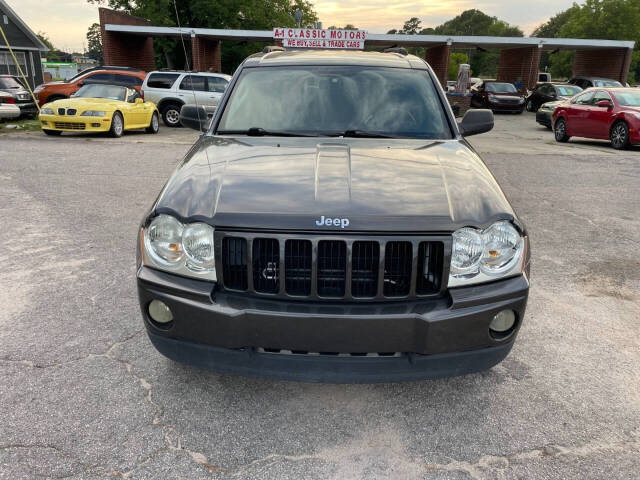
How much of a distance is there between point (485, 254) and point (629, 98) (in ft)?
47.1

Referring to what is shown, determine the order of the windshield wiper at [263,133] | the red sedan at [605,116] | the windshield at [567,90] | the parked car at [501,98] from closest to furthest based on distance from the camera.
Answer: the windshield wiper at [263,133] < the red sedan at [605,116] < the windshield at [567,90] < the parked car at [501,98]

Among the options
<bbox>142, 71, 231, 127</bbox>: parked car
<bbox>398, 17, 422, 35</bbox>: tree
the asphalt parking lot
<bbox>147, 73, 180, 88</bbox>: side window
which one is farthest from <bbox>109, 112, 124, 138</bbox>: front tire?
<bbox>398, 17, 422, 35</bbox>: tree

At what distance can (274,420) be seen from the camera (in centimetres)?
262

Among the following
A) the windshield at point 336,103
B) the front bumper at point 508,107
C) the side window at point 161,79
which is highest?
the windshield at point 336,103

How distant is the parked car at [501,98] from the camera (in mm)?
27438

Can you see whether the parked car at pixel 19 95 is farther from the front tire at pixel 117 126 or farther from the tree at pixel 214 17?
the tree at pixel 214 17

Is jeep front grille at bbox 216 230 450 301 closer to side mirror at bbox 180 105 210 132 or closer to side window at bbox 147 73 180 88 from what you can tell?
side mirror at bbox 180 105 210 132

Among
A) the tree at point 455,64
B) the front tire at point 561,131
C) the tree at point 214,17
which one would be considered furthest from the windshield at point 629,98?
the tree at point 455,64

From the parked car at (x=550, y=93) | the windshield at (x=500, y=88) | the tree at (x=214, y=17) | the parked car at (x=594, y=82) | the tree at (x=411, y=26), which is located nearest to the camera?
the parked car at (x=550, y=93)

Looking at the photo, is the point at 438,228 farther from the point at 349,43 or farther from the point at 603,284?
the point at 349,43

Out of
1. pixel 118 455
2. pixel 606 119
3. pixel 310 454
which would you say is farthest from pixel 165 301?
pixel 606 119

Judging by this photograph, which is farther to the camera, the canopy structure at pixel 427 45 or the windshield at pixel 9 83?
the canopy structure at pixel 427 45

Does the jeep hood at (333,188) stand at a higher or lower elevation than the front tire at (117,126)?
higher

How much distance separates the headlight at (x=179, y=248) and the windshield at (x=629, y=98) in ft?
48.4
